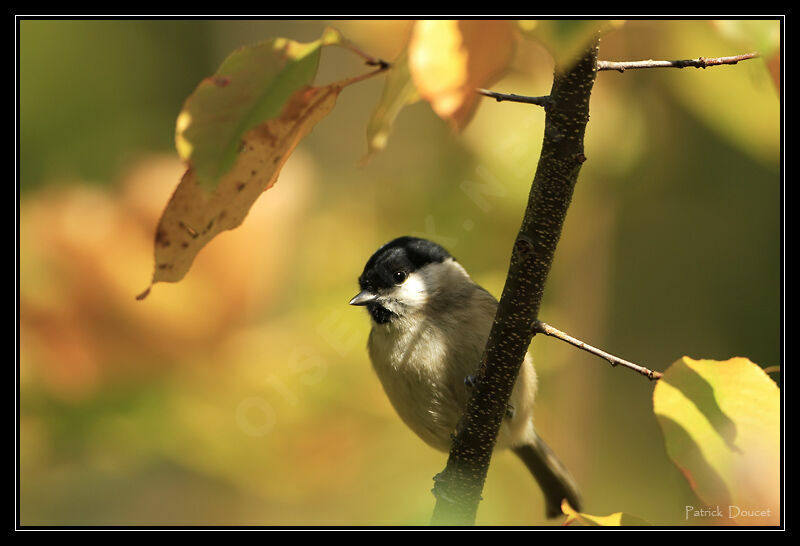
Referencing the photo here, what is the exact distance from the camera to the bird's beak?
1.83 meters

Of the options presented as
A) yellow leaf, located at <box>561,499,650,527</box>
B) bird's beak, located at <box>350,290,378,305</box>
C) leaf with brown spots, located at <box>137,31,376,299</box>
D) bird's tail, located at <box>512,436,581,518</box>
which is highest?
leaf with brown spots, located at <box>137,31,376,299</box>

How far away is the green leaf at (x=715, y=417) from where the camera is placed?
0.88 metres

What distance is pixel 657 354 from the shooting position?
93.8 inches

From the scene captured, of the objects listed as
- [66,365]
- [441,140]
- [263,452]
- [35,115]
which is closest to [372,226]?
[441,140]

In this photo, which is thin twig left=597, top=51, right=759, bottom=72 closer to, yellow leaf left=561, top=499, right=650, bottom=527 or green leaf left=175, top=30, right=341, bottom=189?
green leaf left=175, top=30, right=341, bottom=189

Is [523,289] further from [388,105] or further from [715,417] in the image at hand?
[388,105]

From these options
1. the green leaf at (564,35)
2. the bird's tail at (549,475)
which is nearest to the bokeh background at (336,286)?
the bird's tail at (549,475)

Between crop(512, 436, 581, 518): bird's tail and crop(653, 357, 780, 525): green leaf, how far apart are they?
1276 millimetres

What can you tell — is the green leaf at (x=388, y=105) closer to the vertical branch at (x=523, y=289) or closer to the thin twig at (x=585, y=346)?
the vertical branch at (x=523, y=289)

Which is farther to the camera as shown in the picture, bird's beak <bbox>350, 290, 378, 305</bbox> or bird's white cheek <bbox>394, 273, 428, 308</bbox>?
bird's white cheek <bbox>394, 273, 428, 308</bbox>

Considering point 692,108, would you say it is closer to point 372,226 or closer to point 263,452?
point 372,226

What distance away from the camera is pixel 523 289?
106 cm

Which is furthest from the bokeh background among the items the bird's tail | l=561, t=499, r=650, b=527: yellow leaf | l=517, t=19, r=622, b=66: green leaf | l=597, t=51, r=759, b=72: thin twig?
l=517, t=19, r=622, b=66: green leaf

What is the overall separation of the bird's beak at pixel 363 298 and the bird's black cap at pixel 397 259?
21 mm
